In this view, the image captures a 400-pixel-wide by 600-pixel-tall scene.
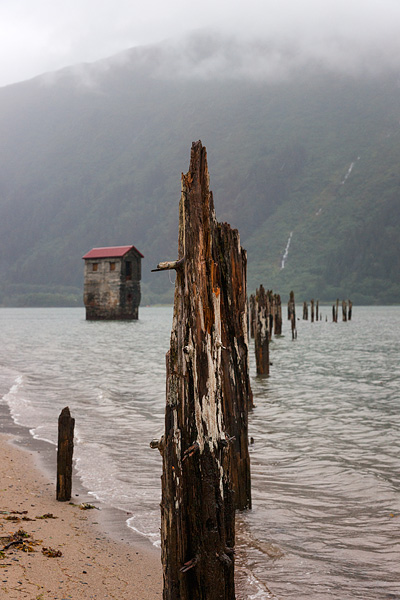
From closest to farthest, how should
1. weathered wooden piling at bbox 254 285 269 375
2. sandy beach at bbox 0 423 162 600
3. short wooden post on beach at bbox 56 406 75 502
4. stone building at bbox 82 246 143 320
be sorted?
sandy beach at bbox 0 423 162 600 → short wooden post on beach at bbox 56 406 75 502 → weathered wooden piling at bbox 254 285 269 375 → stone building at bbox 82 246 143 320

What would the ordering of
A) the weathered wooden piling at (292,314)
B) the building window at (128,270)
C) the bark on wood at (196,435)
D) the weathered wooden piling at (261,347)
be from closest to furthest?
1. the bark on wood at (196,435)
2. the weathered wooden piling at (261,347)
3. the weathered wooden piling at (292,314)
4. the building window at (128,270)

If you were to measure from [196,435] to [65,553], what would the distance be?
8.21ft

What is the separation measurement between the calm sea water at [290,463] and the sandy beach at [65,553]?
57cm

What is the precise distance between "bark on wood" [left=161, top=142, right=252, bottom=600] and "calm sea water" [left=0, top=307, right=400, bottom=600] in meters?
1.37

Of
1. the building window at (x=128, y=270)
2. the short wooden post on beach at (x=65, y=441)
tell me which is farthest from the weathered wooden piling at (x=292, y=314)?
the short wooden post on beach at (x=65, y=441)

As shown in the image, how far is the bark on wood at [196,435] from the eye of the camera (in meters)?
4.39

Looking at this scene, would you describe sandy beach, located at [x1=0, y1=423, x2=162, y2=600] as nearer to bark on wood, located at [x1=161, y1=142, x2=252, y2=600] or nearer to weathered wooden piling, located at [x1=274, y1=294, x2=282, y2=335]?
bark on wood, located at [x1=161, y1=142, x2=252, y2=600]

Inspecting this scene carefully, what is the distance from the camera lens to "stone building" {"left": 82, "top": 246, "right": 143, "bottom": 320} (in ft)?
261

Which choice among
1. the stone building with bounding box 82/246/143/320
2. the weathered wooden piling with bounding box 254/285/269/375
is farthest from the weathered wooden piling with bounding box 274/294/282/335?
the stone building with bounding box 82/246/143/320

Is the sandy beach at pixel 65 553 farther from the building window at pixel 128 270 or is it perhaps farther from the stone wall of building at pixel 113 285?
the building window at pixel 128 270

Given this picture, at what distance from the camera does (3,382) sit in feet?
72.9

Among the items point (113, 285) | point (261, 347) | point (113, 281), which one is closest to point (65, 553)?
point (261, 347)

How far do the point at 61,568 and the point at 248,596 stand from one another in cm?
173

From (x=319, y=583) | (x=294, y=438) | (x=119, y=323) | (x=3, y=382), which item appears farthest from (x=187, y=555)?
(x=119, y=323)
